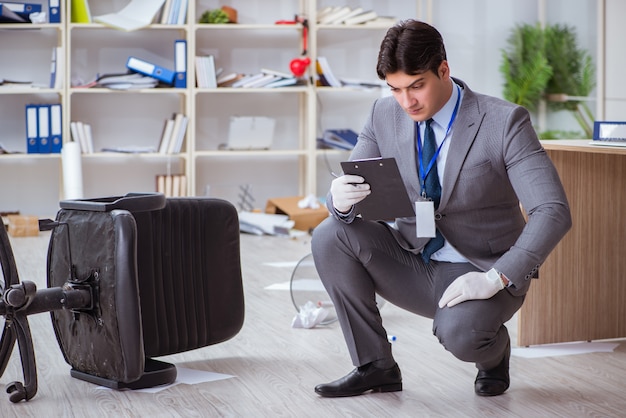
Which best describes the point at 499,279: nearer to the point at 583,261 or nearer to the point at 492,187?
the point at 492,187

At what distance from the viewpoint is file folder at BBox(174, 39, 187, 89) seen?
605 cm

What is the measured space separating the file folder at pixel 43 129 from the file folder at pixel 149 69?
60 cm

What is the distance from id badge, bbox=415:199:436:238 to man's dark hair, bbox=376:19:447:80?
325 millimetres

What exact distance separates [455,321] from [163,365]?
2.75 feet

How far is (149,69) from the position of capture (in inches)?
236

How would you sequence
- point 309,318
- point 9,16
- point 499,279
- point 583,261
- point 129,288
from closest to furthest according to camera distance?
point 499,279 → point 129,288 → point 583,261 → point 309,318 → point 9,16

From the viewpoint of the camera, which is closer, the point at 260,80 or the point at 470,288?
the point at 470,288

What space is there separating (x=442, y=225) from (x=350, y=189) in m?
0.26

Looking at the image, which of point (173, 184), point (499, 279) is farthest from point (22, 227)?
point (499, 279)

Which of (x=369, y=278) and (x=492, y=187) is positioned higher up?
(x=492, y=187)

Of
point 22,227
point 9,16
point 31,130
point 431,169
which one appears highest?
point 9,16

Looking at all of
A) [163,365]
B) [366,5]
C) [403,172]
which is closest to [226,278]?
[163,365]

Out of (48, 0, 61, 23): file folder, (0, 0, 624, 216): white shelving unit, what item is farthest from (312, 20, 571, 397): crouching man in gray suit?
(48, 0, 61, 23): file folder

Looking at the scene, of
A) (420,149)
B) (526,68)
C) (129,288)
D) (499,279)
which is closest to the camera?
(499,279)
